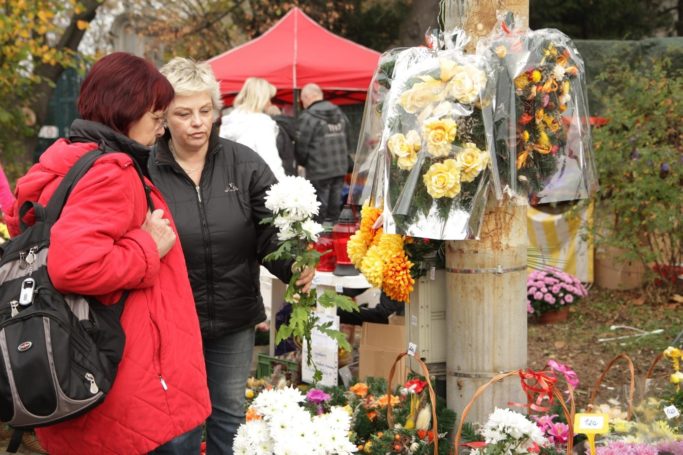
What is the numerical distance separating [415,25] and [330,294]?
1114 centimetres

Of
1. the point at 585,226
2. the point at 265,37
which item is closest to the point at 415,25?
the point at 265,37

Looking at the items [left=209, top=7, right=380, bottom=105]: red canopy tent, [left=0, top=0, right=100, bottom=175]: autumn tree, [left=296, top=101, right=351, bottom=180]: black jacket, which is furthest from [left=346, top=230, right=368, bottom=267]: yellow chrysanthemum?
[left=0, top=0, right=100, bottom=175]: autumn tree

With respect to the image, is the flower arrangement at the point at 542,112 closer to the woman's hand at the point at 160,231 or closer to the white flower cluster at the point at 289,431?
the white flower cluster at the point at 289,431

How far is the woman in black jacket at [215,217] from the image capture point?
3.34m

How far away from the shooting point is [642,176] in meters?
6.98

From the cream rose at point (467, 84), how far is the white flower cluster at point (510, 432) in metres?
1.09

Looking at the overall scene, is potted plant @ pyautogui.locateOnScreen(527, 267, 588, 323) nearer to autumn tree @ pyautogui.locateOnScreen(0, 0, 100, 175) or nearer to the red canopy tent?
the red canopy tent

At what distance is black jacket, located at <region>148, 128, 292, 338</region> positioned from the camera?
3332 mm

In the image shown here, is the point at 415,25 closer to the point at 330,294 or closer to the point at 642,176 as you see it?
the point at 642,176

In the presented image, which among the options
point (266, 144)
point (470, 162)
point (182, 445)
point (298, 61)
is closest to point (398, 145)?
point (470, 162)

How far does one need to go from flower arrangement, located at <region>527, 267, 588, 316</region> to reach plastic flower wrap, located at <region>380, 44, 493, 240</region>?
12.6ft

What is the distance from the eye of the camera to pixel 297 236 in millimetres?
3203

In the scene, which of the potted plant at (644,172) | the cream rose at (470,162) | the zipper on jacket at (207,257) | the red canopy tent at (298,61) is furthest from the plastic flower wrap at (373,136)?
the red canopy tent at (298,61)

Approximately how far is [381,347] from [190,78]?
6.77 feet
